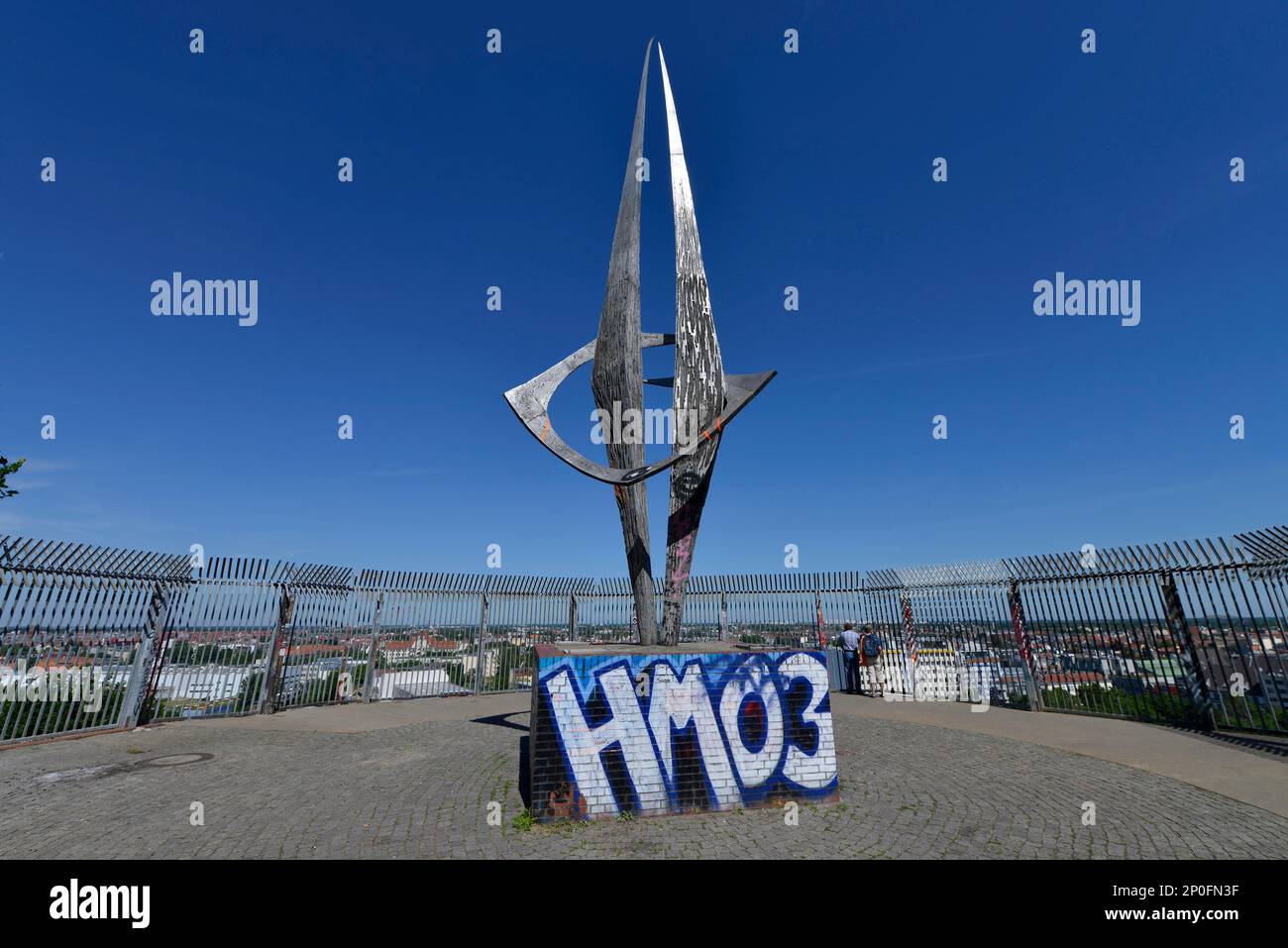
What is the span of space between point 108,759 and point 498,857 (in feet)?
30.3

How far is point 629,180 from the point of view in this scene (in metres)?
11.4

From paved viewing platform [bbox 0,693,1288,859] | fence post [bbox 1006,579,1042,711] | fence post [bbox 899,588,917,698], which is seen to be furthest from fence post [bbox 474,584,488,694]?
fence post [bbox 1006,579,1042,711]

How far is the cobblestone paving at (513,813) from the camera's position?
593 cm

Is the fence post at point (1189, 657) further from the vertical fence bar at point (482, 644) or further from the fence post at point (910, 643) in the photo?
the vertical fence bar at point (482, 644)

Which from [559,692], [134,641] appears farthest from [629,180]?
[134,641]

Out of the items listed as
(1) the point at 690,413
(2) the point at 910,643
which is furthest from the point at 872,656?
(1) the point at 690,413

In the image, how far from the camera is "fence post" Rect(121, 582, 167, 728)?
12891mm

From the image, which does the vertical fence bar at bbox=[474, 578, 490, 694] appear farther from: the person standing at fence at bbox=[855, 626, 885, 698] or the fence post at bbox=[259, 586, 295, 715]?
the person standing at fence at bbox=[855, 626, 885, 698]

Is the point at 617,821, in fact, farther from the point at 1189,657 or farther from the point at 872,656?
the point at 872,656

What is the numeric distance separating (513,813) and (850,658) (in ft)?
49.5

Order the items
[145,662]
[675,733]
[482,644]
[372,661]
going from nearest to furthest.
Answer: [675,733] < [145,662] < [372,661] < [482,644]

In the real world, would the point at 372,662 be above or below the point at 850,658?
above

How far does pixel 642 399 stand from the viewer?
1067cm
